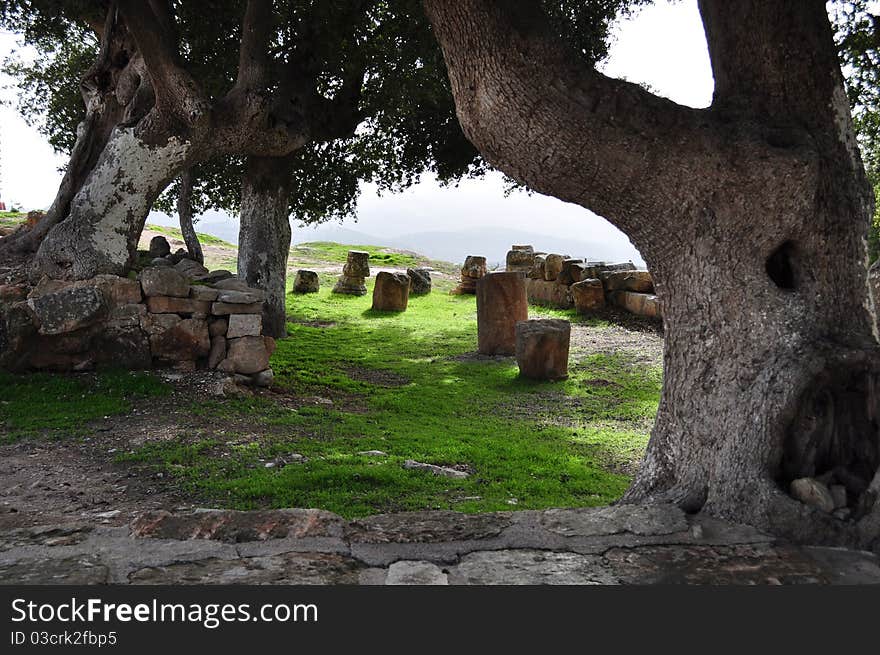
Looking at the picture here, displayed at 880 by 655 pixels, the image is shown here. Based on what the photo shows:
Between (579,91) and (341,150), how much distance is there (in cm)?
1255

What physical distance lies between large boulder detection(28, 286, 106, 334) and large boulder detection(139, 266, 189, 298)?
0.67 meters

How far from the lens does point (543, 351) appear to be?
40.2 feet

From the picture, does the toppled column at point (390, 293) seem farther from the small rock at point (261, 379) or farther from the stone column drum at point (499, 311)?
the small rock at point (261, 379)

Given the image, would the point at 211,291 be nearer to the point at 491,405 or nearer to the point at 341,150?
the point at 491,405

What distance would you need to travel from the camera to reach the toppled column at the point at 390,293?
1973 centimetres

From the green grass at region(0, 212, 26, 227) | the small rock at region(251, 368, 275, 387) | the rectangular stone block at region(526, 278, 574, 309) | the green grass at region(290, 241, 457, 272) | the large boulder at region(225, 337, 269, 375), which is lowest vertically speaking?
the small rock at region(251, 368, 275, 387)

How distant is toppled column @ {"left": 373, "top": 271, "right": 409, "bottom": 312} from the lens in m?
19.7

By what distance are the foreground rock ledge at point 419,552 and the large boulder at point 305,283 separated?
1830 cm

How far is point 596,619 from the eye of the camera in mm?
2752

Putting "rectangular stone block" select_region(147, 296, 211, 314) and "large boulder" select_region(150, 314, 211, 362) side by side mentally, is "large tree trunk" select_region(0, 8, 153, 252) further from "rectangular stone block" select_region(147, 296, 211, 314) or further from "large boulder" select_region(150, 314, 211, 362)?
"large boulder" select_region(150, 314, 211, 362)

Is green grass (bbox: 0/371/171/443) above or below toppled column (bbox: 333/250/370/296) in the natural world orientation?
below

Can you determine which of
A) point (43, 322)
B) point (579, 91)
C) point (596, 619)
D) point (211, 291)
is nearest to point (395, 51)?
point (211, 291)

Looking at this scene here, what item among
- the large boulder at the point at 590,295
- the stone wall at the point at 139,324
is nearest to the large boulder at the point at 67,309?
the stone wall at the point at 139,324

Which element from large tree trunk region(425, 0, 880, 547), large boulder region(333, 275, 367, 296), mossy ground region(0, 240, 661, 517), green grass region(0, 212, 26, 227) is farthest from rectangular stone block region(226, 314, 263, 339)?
green grass region(0, 212, 26, 227)
